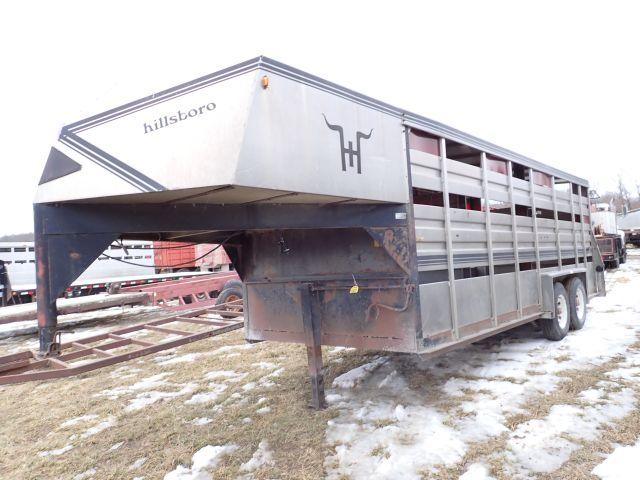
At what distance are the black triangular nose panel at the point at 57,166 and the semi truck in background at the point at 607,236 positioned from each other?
16969mm

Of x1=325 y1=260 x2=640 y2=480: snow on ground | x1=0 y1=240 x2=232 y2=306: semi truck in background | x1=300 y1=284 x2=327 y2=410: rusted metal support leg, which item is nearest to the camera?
x1=325 y1=260 x2=640 y2=480: snow on ground

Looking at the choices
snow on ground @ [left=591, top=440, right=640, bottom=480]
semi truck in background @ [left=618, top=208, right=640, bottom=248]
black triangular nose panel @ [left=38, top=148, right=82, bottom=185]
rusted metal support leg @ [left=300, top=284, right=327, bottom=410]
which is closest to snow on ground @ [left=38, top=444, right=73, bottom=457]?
rusted metal support leg @ [left=300, top=284, right=327, bottom=410]

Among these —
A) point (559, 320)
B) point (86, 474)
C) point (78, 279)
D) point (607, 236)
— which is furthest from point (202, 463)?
point (607, 236)

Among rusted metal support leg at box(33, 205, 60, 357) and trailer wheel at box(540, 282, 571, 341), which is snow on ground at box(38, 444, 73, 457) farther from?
trailer wheel at box(540, 282, 571, 341)

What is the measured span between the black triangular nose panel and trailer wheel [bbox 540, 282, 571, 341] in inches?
218

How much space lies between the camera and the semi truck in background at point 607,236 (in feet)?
54.3

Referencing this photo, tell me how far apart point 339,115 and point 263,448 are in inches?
99.5

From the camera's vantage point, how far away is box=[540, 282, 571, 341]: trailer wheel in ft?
19.1

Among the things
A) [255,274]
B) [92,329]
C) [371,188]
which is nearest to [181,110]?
[371,188]

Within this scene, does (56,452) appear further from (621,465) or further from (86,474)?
(621,465)

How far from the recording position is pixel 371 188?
3.40 meters

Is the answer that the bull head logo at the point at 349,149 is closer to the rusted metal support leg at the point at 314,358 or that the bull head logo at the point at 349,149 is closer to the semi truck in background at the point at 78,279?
the rusted metal support leg at the point at 314,358

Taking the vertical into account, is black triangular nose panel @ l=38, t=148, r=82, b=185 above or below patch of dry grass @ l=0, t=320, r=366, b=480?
above

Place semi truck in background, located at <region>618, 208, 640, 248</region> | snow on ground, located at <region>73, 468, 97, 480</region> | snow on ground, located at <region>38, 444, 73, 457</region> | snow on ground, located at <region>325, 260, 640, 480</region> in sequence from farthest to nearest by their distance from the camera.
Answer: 1. semi truck in background, located at <region>618, 208, 640, 248</region>
2. snow on ground, located at <region>38, 444, 73, 457</region>
3. snow on ground, located at <region>73, 468, 97, 480</region>
4. snow on ground, located at <region>325, 260, 640, 480</region>
